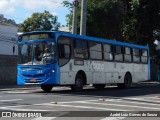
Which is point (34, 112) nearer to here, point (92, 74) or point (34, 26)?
point (92, 74)

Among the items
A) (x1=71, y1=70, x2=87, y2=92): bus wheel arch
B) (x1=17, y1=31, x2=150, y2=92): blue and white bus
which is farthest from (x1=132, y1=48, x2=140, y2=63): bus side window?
(x1=71, y1=70, x2=87, y2=92): bus wheel arch

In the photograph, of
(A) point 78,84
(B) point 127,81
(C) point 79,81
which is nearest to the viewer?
(A) point 78,84

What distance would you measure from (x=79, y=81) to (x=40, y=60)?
2.81m

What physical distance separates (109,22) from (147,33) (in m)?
4.04

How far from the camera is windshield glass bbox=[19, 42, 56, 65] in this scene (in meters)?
20.9

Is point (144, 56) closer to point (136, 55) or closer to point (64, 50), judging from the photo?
point (136, 55)

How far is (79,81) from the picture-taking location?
22641mm

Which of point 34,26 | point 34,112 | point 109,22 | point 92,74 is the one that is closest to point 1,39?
point 34,26

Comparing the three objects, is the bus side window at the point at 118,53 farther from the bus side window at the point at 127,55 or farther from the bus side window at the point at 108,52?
the bus side window at the point at 108,52

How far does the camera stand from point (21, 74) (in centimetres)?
2169

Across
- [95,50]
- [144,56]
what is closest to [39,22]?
[144,56]

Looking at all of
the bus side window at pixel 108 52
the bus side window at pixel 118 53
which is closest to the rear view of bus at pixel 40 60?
the bus side window at pixel 108 52

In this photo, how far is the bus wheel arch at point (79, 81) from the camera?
Answer: 73.5 ft

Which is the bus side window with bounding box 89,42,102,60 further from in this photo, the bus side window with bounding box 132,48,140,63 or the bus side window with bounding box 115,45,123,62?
the bus side window with bounding box 132,48,140,63
